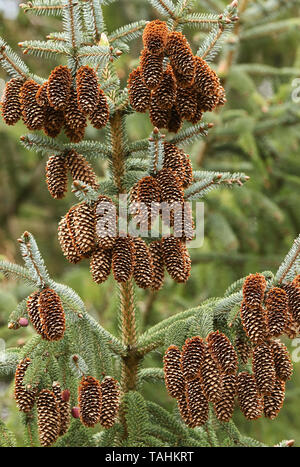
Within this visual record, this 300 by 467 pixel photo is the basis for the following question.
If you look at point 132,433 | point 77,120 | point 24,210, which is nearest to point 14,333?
point 132,433

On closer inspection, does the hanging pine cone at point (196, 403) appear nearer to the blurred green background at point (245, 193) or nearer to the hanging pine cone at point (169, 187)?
the hanging pine cone at point (169, 187)

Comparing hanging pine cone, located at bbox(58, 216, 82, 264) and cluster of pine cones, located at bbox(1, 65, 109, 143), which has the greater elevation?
cluster of pine cones, located at bbox(1, 65, 109, 143)

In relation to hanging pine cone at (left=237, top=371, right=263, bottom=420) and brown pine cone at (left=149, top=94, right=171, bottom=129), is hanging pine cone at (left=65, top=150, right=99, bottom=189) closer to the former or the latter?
brown pine cone at (left=149, top=94, right=171, bottom=129)

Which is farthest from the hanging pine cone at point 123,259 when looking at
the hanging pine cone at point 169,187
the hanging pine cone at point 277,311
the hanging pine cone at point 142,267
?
the hanging pine cone at point 277,311

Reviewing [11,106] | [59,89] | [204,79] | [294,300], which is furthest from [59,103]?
[294,300]

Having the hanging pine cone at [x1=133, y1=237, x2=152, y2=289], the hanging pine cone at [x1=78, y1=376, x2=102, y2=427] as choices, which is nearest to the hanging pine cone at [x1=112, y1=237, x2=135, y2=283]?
the hanging pine cone at [x1=133, y1=237, x2=152, y2=289]

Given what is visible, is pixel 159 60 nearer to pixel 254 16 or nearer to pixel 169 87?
pixel 169 87
